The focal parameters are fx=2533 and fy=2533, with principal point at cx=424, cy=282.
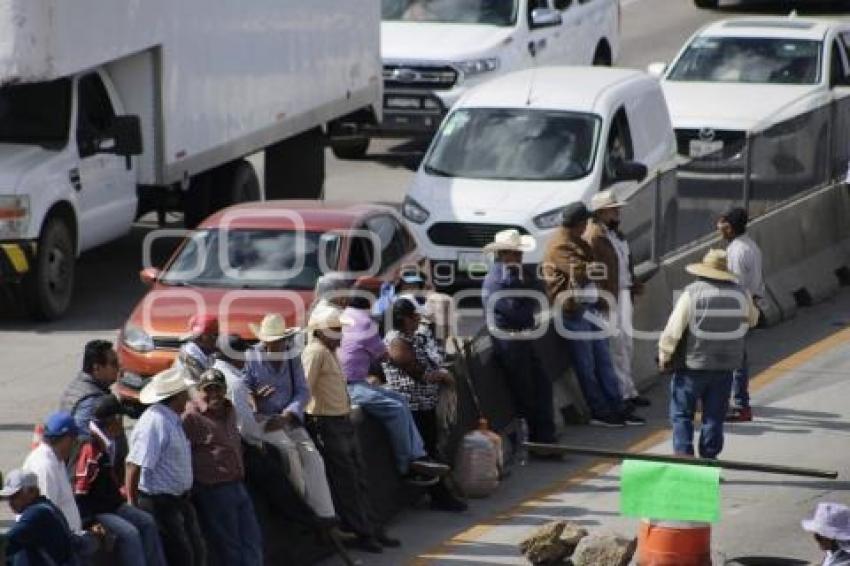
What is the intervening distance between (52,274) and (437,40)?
29.1 feet

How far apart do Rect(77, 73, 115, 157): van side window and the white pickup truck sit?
5896mm

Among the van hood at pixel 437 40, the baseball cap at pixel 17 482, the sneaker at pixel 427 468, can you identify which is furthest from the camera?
the van hood at pixel 437 40

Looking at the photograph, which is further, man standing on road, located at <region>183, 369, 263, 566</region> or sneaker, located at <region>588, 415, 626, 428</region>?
sneaker, located at <region>588, 415, 626, 428</region>

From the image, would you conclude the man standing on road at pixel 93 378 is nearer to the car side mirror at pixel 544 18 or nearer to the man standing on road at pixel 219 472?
the man standing on road at pixel 219 472

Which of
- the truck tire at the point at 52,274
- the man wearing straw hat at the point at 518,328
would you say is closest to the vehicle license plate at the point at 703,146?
the truck tire at the point at 52,274

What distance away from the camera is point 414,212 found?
78.0ft

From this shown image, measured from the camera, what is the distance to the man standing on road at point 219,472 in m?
14.8

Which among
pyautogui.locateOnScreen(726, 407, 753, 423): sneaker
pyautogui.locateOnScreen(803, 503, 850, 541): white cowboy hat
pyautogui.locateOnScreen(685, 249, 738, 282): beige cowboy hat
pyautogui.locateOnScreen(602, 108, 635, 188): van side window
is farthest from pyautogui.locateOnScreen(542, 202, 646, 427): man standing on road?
pyautogui.locateOnScreen(803, 503, 850, 541): white cowboy hat

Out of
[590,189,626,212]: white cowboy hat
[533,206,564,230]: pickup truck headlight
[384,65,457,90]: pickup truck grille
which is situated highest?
[384,65,457,90]: pickup truck grille

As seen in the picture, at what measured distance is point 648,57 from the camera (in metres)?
38.2

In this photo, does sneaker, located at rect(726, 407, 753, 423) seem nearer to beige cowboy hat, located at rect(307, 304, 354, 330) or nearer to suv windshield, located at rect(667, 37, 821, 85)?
beige cowboy hat, located at rect(307, 304, 354, 330)

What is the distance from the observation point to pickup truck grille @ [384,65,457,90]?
29766 millimetres

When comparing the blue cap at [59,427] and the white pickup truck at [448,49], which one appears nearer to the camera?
the blue cap at [59,427]

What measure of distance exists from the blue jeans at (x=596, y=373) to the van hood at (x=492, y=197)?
11.8ft
